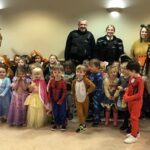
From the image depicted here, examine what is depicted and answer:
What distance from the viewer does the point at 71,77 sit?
Answer: 5121 mm

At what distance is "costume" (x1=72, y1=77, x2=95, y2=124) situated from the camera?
463 cm

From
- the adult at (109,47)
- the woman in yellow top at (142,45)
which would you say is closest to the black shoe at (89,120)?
the adult at (109,47)

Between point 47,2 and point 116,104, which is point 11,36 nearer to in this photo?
point 47,2

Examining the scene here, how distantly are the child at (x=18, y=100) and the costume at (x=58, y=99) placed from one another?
0.43 m

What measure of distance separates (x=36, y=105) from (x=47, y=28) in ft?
6.85

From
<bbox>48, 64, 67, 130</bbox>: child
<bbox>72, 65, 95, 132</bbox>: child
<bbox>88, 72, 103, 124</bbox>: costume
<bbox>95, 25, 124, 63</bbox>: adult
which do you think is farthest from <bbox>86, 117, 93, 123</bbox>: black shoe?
<bbox>95, 25, 124, 63</bbox>: adult

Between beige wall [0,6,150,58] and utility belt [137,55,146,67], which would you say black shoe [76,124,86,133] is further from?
beige wall [0,6,150,58]

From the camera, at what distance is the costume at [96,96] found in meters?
4.81

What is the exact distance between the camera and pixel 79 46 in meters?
5.83

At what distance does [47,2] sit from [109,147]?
10.7 ft

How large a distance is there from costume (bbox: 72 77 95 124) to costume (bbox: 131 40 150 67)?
3.92 feet

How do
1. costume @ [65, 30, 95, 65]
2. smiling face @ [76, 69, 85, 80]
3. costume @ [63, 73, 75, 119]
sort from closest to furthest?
1. smiling face @ [76, 69, 85, 80]
2. costume @ [63, 73, 75, 119]
3. costume @ [65, 30, 95, 65]

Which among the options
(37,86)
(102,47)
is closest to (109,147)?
(37,86)

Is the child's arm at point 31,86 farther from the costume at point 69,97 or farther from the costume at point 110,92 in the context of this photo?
the costume at point 110,92
